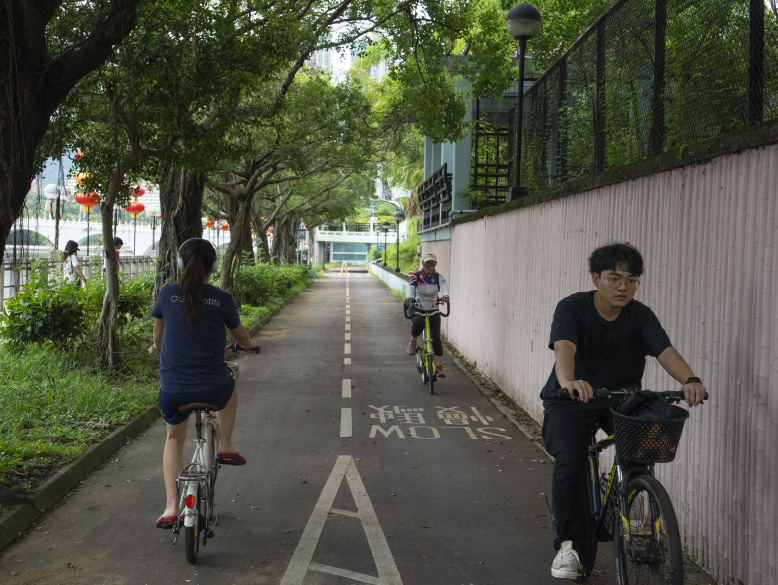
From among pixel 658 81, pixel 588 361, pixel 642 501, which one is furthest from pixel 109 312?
pixel 642 501

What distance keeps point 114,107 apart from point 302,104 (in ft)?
33.4

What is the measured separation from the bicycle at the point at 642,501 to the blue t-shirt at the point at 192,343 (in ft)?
6.99

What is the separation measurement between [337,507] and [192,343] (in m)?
1.88

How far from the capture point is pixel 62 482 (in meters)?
6.03

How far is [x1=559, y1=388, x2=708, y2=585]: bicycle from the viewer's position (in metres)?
3.38

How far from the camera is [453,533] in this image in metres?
5.28

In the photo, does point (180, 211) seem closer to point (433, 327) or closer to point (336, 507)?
point (433, 327)

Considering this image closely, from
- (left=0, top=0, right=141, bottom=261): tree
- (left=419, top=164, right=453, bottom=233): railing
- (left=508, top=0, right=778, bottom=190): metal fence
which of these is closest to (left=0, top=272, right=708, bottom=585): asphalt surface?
(left=0, top=0, right=141, bottom=261): tree

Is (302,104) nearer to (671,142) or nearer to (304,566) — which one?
(671,142)

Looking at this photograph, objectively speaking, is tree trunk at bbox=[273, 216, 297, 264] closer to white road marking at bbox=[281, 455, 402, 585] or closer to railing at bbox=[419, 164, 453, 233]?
railing at bbox=[419, 164, 453, 233]

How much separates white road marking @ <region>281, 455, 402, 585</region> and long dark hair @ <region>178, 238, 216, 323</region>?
1600mm

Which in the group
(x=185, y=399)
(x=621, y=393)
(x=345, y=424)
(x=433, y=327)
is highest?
(x=621, y=393)

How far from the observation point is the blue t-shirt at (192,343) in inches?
183

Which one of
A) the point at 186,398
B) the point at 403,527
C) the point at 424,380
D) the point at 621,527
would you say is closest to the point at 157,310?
the point at 186,398
